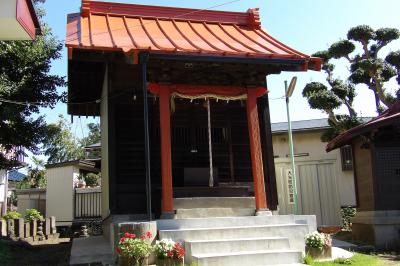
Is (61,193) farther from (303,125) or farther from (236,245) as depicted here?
(236,245)

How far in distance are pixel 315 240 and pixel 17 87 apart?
357 inches

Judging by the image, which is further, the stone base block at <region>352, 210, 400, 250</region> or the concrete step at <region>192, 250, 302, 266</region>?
the stone base block at <region>352, 210, 400, 250</region>

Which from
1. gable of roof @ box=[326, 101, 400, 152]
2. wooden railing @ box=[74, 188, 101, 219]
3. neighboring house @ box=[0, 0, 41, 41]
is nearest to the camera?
neighboring house @ box=[0, 0, 41, 41]

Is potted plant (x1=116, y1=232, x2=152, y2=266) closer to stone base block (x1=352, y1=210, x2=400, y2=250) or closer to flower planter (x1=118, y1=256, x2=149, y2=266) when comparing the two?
flower planter (x1=118, y1=256, x2=149, y2=266)

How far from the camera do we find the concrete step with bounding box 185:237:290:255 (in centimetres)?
779

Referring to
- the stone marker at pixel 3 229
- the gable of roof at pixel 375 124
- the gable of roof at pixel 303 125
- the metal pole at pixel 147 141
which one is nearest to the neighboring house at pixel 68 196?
the stone marker at pixel 3 229

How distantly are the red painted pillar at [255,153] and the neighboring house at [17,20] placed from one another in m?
4.62

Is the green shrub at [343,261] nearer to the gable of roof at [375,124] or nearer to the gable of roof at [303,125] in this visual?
the gable of roof at [375,124]

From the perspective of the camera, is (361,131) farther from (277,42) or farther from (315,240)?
(315,240)

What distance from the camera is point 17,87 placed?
1295cm

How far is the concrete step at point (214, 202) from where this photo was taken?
9.62 m

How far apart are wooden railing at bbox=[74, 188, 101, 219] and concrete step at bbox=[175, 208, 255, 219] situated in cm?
997

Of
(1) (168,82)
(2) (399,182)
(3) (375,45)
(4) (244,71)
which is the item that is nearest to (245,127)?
(4) (244,71)

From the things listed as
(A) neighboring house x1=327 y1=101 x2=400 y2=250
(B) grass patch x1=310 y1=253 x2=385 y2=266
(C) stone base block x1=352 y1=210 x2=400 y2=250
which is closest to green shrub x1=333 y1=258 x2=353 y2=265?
(B) grass patch x1=310 y1=253 x2=385 y2=266
